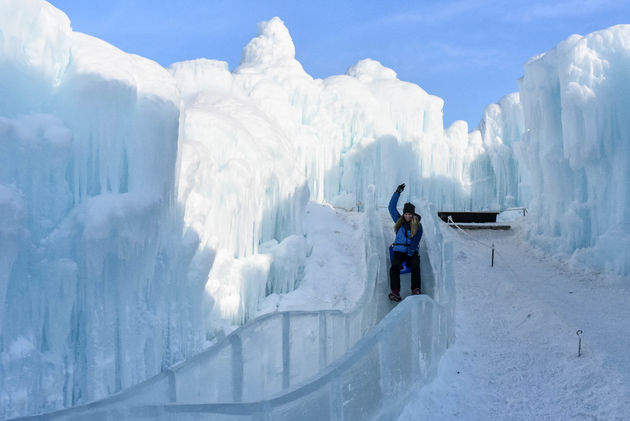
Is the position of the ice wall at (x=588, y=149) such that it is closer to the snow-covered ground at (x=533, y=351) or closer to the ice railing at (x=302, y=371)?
the snow-covered ground at (x=533, y=351)

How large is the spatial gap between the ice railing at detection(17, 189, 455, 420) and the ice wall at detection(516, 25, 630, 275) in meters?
5.97

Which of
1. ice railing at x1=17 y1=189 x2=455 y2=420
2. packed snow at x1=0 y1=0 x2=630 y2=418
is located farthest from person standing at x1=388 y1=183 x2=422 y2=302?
packed snow at x1=0 y1=0 x2=630 y2=418

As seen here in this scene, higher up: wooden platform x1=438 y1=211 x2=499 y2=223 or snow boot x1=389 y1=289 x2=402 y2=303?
wooden platform x1=438 y1=211 x2=499 y2=223

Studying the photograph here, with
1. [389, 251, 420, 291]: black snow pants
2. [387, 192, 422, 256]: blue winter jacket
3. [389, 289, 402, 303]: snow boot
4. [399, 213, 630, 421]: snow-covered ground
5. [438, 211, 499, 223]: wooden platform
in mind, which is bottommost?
[399, 213, 630, 421]: snow-covered ground

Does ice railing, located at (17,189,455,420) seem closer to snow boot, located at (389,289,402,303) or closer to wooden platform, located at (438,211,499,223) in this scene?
snow boot, located at (389,289,402,303)

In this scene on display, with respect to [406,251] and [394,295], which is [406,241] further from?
[394,295]

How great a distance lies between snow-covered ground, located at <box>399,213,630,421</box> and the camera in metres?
5.70

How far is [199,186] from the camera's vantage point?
35.9 feet

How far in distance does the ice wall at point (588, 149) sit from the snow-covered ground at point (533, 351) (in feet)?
3.35

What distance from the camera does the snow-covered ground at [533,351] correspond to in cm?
570

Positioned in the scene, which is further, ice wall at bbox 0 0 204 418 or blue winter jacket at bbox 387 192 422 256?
blue winter jacket at bbox 387 192 422 256

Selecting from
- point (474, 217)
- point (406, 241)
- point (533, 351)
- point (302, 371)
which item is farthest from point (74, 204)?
point (474, 217)

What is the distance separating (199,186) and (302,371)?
5.22m

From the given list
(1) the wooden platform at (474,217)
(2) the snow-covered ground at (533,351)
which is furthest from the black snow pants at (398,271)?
(1) the wooden platform at (474,217)
